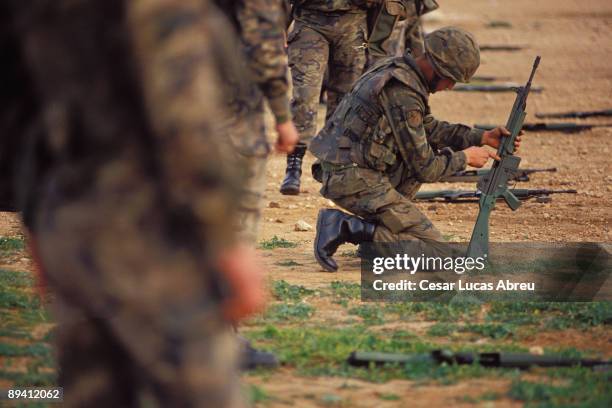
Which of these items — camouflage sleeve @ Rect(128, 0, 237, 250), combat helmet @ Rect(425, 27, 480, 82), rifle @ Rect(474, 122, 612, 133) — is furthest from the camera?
rifle @ Rect(474, 122, 612, 133)

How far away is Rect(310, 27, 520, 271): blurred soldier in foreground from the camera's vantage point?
6.84 meters

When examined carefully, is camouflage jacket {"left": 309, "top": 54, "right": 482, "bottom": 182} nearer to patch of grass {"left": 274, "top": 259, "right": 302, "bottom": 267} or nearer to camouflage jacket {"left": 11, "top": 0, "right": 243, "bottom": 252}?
patch of grass {"left": 274, "top": 259, "right": 302, "bottom": 267}

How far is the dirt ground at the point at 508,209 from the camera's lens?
484cm

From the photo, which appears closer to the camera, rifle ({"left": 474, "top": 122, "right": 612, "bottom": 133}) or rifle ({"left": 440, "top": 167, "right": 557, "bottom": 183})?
rifle ({"left": 440, "top": 167, "right": 557, "bottom": 183})

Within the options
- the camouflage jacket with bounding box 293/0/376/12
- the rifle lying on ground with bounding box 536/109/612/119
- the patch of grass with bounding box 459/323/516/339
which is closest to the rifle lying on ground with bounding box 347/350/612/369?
the patch of grass with bounding box 459/323/516/339

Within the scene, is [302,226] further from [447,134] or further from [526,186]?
[526,186]

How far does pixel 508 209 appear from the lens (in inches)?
374

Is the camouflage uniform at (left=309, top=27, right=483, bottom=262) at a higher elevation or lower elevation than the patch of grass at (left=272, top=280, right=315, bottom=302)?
higher

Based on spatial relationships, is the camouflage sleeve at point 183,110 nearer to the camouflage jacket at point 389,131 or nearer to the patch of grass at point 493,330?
the patch of grass at point 493,330

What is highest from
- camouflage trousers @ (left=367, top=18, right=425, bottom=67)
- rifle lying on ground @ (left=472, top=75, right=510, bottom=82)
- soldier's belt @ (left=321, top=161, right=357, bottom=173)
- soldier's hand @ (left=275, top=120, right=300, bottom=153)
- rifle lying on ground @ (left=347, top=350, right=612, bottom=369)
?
camouflage trousers @ (left=367, top=18, right=425, bottom=67)

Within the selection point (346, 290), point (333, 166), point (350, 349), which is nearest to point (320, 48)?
point (333, 166)

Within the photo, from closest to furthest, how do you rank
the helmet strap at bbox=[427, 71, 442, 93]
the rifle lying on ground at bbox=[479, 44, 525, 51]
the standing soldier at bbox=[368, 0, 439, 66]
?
the helmet strap at bbox=[427, 71, 442, 93]
the standing soldier at bbox=[368, 0, 439, 66]
the rifle lying on ground at bbox=[479, 44, 525, 51]

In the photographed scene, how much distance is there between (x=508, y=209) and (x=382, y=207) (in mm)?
2661

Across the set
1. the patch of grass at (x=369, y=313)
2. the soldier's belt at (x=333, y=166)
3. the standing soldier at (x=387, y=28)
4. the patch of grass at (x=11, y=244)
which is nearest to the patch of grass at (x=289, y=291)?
the patch of grass at (x=369, y=313)
